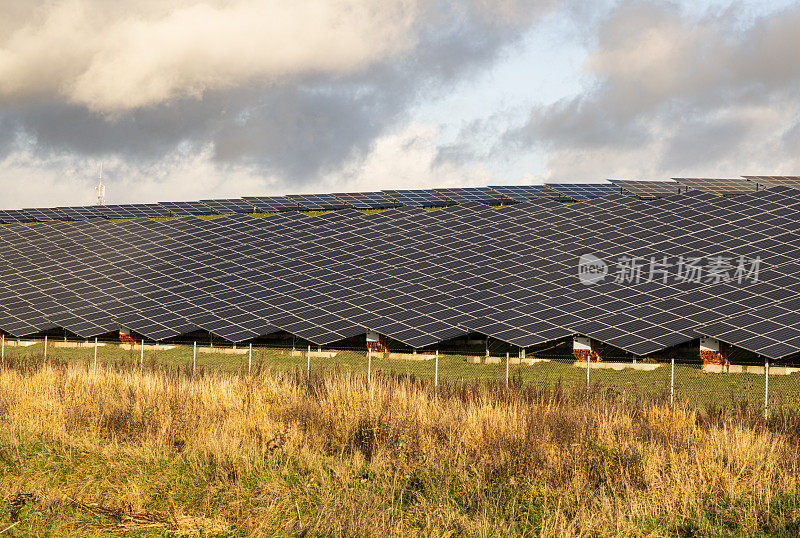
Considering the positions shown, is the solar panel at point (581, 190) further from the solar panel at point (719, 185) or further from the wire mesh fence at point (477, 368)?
the wire mesh fence at point (477, 368)

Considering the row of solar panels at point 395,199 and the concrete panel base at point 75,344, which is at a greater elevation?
the row of solar panels at point 395,199

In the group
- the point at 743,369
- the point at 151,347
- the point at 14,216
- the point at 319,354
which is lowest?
the point at 743,369

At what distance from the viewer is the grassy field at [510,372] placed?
70.3ft

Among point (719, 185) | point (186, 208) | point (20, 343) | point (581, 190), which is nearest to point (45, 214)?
point (186, 208)

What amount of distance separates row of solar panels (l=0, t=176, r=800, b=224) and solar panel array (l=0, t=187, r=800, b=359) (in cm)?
1360

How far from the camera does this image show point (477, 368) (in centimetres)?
2752

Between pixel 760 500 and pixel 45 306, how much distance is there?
35.5 metres

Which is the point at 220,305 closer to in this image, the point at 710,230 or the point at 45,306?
the point at 45,306

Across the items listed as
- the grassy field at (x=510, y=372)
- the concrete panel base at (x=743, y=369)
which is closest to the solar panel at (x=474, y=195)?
the grassy field at (x=510, y=372)

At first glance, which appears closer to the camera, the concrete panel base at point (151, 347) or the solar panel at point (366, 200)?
the concrete panel base at point (151, 347)

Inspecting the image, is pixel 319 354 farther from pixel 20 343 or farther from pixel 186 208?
pixel 186 208

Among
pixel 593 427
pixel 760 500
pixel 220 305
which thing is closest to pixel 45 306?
pixel 220 305

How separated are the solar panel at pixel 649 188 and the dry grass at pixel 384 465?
124ft

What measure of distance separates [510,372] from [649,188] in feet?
109
